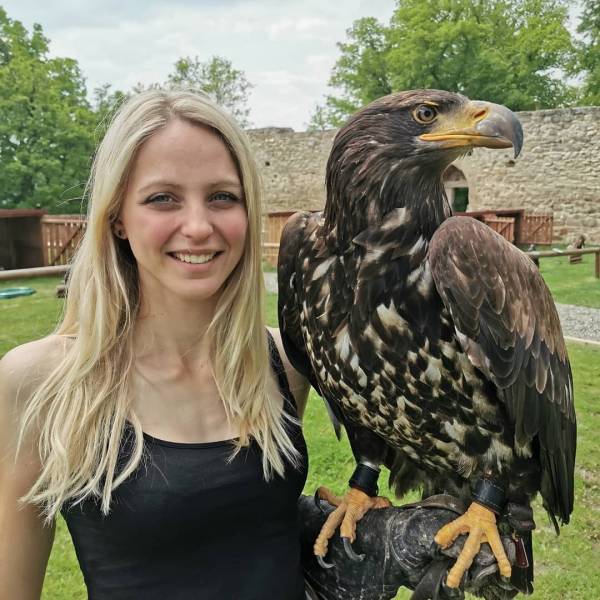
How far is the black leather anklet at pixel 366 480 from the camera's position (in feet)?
6.21

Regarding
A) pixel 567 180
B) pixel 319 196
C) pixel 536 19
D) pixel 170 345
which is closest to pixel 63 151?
pixel 319 196

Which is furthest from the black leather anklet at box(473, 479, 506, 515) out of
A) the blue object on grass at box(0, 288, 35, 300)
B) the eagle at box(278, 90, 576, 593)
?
the blue object on grass at box(0, 288, 35, 300)

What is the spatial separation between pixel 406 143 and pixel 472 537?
1.09m

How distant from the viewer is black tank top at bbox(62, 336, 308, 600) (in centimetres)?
145

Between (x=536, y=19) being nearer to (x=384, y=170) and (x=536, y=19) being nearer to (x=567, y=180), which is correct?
(x=567, y=180)

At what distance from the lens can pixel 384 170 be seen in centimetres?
162

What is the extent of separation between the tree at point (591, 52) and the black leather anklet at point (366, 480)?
95.9 ft

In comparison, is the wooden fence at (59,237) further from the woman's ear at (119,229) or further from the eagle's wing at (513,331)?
the eagle's wing at (513,331)

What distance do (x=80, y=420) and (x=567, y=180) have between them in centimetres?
1880

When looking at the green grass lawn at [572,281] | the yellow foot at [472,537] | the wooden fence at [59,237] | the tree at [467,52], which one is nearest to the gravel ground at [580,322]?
the green grass lawn at [572,281]

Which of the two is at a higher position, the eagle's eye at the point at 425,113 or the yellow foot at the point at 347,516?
the eagle's eye at the point at 425,113

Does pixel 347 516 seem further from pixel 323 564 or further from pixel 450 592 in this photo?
pixel 450 592

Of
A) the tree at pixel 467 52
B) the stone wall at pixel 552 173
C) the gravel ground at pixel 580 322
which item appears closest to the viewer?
the gravel ground at pixel 580 322

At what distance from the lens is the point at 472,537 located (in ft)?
5.35
